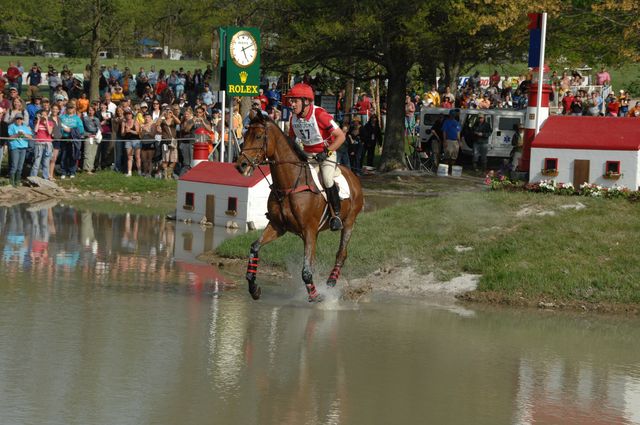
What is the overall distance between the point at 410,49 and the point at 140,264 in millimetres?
17032

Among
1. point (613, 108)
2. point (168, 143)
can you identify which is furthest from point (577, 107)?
point (168, 143)

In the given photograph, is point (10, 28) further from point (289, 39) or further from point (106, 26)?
point (289, 39)

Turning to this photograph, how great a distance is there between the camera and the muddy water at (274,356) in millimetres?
9266

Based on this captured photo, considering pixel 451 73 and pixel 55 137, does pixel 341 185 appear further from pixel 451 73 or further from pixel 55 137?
pixel 451 73

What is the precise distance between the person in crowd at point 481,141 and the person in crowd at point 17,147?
15651mm

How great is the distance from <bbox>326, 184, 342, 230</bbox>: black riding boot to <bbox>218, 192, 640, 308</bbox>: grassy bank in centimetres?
172

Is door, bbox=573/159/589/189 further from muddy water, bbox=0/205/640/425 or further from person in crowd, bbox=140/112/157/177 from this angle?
person in crowd, bbox=140/112/157/177

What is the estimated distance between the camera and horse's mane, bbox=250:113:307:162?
1390 cm

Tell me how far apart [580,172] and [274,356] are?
31.3 feet

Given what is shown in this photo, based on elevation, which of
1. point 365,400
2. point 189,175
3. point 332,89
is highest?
point 332,89

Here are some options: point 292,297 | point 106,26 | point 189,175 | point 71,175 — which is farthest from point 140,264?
point 106,26

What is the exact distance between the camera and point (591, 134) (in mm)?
19219

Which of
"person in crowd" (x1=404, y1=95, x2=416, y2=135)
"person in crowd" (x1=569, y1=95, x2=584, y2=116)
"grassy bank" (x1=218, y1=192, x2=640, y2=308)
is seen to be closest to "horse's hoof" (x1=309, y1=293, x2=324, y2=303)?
"grassy bank" (x1=218, y1=192, x2=640, y2=308)

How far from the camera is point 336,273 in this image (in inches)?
590
